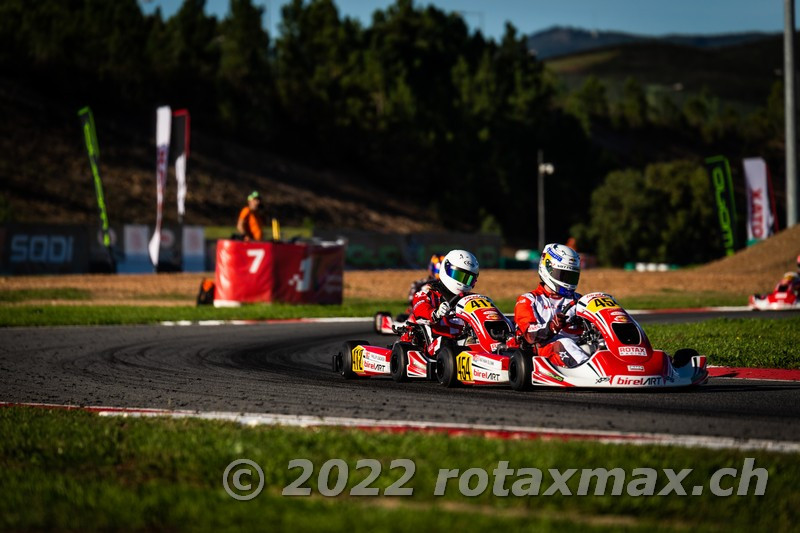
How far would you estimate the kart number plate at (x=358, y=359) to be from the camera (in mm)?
11812

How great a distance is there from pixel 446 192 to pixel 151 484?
74.5 meters

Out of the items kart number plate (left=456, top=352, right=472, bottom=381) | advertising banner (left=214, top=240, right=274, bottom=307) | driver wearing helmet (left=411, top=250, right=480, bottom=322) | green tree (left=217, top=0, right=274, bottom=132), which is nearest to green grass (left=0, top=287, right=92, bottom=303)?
advertising banner (left=214, top=240, right=274, bottom=307)

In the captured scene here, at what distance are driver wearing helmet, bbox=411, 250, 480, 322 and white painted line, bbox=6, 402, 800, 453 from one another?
3.40m

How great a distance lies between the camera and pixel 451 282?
1161cm

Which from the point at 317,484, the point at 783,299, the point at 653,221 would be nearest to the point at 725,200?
the point at 783,299

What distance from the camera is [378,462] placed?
246 inches

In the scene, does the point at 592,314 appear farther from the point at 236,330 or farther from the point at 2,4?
the point at 2,4

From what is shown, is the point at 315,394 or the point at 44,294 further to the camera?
the point at 44,294

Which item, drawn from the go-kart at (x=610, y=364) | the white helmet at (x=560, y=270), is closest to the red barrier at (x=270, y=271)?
the white helmet at (x=560, y=270)

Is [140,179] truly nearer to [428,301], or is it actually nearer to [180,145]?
[180,145]

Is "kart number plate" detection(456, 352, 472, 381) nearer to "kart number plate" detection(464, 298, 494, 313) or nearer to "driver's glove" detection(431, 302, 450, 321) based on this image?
"kart number plate" detection(464, 298, 494, 313)

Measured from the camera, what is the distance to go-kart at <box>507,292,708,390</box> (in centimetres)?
973

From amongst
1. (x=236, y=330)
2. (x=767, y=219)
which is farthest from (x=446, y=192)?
(x=236, y=330)

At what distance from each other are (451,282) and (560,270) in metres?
1.31
